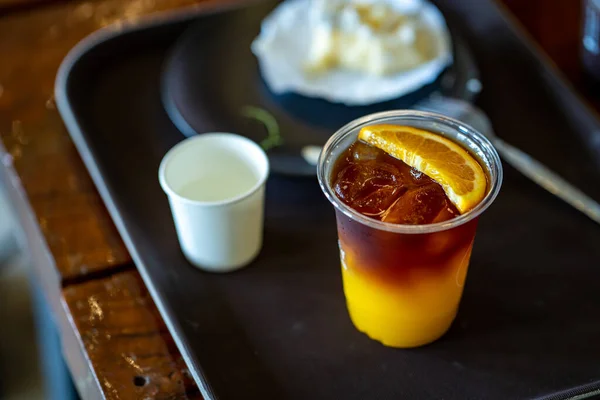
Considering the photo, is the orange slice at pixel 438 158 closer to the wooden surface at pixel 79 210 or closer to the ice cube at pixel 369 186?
the ice cube at pixel 369 186

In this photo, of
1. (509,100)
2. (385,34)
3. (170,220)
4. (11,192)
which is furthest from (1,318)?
(509,100)

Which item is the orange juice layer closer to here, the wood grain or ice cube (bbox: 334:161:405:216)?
ice cube (bbox: 334:161:405:216)

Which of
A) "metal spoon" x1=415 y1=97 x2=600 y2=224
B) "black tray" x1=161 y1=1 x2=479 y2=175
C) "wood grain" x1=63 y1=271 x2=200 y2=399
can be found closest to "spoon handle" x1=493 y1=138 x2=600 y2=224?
"metal spoon" x1=415 y1=97 x2=600 y2=224

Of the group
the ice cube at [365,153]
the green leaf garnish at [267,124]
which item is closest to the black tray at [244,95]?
the green leaf garnish at [267,124]

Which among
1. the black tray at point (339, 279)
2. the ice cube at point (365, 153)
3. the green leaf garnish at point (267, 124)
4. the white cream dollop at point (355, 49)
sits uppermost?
the ice cube at point (365, 153)

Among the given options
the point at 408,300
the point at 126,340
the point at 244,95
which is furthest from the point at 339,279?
the point at 244,95

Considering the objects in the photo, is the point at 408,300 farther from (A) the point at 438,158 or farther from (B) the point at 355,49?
(B) the point at 355,49
